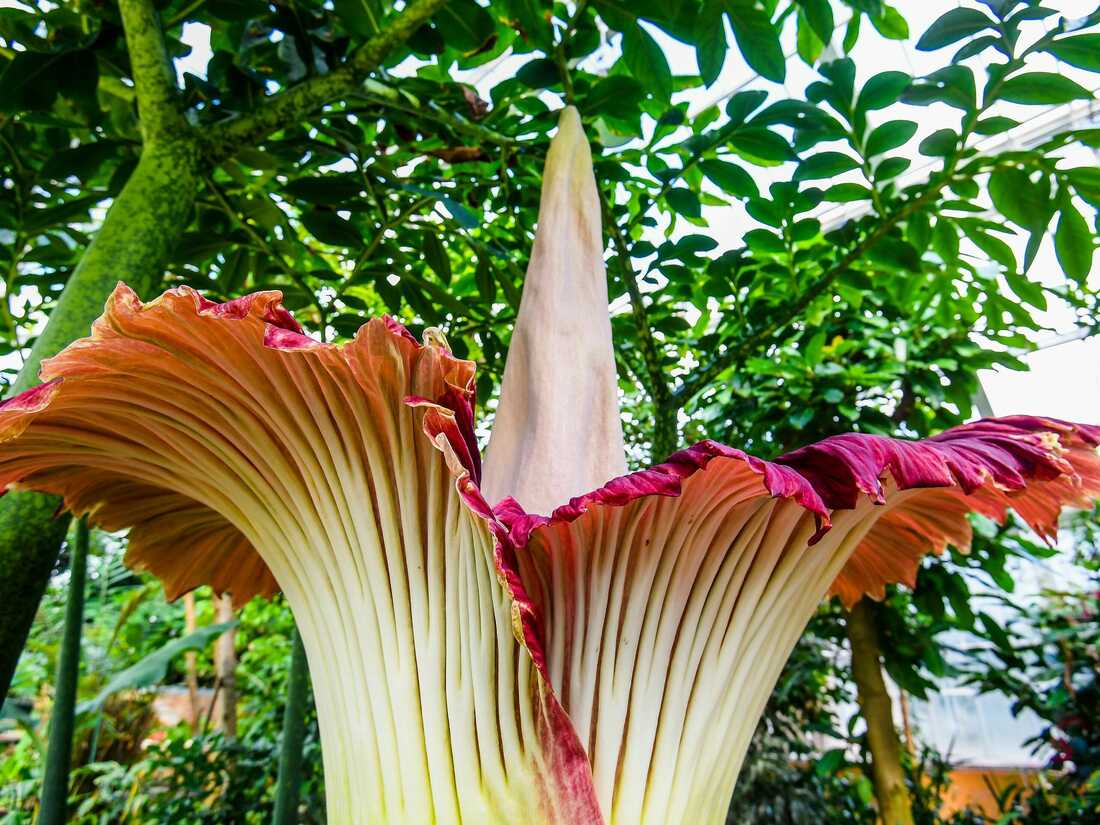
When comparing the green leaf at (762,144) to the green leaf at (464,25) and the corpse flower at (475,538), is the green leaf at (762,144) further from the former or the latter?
the corpse flower at (475,538)

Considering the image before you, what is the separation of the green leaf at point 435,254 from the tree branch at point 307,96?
0.32 metres

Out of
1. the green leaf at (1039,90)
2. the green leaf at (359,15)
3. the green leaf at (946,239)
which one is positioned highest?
the green leaf at (359,15)

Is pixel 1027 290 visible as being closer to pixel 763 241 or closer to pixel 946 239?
pixel 946 239

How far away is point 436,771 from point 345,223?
2.70ft

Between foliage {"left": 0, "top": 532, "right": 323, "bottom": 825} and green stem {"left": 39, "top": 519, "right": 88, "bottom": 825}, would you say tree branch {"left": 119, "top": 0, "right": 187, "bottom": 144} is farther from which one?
foliage {"left": 0, "top": 532, "right": 323, "bottom": 825}

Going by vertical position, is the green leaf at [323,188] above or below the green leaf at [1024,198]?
above

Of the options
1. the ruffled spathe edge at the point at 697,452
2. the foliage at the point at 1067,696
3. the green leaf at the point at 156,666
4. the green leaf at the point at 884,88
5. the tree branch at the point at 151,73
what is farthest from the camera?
the foliage at the point at 1067,696

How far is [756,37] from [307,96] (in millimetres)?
451

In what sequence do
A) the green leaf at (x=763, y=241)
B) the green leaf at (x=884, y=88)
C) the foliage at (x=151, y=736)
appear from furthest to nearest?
the foliage at (x=151, y=736)
the green leaf at (x=763, y=241)
the green leaf at (x=884, y=88)

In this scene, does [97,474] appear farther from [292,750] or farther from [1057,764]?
[1057,764]

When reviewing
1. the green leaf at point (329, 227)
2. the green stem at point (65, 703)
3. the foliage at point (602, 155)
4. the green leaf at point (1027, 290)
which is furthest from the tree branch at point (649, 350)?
the green stem at point (65, 703)

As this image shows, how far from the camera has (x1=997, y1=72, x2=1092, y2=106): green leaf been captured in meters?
0.73

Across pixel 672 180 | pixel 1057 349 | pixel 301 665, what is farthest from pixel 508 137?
pixel 1057 349

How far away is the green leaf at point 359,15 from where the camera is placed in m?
0.77
